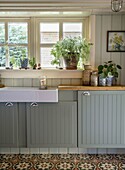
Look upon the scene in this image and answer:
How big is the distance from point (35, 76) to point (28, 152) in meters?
1.13

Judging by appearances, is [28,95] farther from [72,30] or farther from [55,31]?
[72,30]

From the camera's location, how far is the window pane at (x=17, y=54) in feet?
12.5

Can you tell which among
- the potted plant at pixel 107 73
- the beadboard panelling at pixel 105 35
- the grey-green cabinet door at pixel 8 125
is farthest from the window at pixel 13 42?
the potted plant at pixel 107 73

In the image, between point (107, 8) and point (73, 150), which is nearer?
point (107, 8)

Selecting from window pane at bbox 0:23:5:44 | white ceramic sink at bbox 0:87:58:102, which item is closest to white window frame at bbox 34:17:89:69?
window pane at bbox 0:23:5:44

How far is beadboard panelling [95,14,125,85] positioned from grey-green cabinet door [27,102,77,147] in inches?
33.0

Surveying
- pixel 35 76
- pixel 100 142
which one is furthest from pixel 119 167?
pixel 35 76

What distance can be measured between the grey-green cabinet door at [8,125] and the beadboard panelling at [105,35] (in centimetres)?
138

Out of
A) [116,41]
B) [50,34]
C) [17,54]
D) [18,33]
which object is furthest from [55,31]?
[116,41]

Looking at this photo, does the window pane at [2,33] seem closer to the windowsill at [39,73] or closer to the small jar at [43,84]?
the windowsill at [39,73]

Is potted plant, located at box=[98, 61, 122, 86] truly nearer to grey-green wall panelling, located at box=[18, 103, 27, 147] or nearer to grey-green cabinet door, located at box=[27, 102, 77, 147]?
grey-green cabinet door, located at box=[27, 102, 77, 147]

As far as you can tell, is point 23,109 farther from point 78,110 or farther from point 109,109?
point 109,109

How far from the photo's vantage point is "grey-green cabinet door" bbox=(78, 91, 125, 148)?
3.34 metres

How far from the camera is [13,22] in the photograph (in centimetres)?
380
